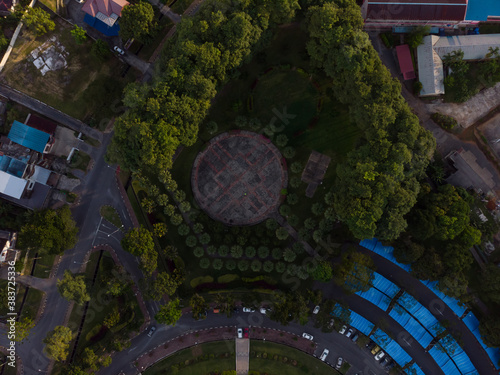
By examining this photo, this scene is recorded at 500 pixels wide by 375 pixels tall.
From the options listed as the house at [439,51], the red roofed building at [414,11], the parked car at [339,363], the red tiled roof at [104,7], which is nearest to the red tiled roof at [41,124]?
the red tiled roof at [104,7]

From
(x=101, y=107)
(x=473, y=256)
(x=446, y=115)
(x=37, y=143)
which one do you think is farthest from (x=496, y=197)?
(x=37, y=143)

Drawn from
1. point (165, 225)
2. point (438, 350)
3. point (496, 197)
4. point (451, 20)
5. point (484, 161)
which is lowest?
point (438, 350)

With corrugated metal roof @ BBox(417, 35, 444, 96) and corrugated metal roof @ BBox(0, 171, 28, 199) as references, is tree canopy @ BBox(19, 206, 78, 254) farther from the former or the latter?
corrugated metal roof @ BBox(417, 35, 444, 96)

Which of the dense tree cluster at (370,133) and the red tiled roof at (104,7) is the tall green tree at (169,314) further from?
the red tiled roof at (104,7)

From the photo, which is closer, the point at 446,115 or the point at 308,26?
the point at 308,26

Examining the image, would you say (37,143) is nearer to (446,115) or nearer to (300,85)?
(300,85)

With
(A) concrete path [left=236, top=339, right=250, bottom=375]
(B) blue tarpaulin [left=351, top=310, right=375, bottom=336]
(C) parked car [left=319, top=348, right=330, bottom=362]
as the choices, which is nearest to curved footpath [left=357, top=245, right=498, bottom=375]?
(B) blue tarpaulin [left=351, top=310, right=375, bottom=336]

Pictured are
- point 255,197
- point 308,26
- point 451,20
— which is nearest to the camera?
point 308,26
